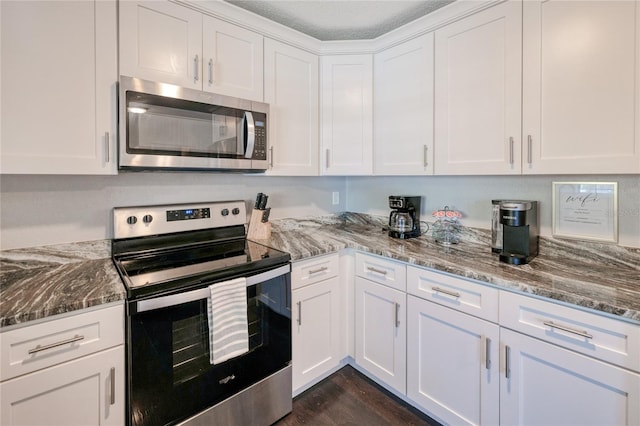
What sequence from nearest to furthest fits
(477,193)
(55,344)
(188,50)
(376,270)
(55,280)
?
(55,344) → (55,280) → (188,50) → (376,270) → (477,193)

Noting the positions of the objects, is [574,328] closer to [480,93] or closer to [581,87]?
[581,87]

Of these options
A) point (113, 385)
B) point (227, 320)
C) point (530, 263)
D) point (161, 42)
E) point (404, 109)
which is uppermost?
point (161, 42)

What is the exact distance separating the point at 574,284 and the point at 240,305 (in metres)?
1.40

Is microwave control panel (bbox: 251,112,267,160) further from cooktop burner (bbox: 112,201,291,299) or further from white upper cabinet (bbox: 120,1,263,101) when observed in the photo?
cooktop burner (bbox: 112,201,291,299)

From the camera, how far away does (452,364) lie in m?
1.50

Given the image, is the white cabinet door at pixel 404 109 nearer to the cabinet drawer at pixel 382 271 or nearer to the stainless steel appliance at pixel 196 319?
the cabinet drawer at pixel 382 271

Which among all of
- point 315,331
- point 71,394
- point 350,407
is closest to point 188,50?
point 71,394

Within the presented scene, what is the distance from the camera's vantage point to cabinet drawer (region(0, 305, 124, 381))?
960 mm

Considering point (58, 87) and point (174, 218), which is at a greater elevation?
point (58, 87)

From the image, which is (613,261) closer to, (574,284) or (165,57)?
(574,284)

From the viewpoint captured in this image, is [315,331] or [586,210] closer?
[586,210]

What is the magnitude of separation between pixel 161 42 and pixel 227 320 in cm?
138

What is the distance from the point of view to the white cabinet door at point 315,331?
1.75 m

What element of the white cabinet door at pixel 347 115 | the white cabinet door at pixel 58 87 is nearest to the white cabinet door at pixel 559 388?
the white cabinet door at pixel 347 115
